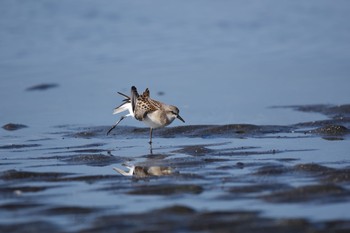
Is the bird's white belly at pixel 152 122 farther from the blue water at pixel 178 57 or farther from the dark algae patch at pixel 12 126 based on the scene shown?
the dark algae patch at pixel 12 126

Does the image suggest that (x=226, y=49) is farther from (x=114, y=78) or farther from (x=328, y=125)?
(x=328, y=125)

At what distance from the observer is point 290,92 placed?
56.2ft

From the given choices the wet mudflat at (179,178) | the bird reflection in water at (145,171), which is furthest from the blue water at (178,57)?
the bird reflection in water at (145,171)

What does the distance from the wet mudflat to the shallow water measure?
0.08 feet

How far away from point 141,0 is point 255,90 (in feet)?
42.6

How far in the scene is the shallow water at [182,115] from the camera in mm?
9047

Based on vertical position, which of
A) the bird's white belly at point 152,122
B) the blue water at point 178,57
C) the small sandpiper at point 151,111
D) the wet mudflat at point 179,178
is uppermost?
the blue water at point 178,57

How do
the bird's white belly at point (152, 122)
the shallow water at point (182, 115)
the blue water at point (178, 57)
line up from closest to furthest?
the shallow water at point (182, 115) < the bird's white belly at point (152, 122) < the blue water at point (178, 57)

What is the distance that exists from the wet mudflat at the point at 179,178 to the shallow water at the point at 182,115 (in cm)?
2

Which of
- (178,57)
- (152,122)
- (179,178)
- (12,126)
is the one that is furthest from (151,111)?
(178,57)

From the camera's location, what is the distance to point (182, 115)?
50.9ft

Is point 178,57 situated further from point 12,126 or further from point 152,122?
point 152,122

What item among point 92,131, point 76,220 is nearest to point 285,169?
point 76,220

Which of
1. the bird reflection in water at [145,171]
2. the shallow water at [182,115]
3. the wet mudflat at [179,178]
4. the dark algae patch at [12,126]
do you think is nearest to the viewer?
the wet mudflat at [179,178]
